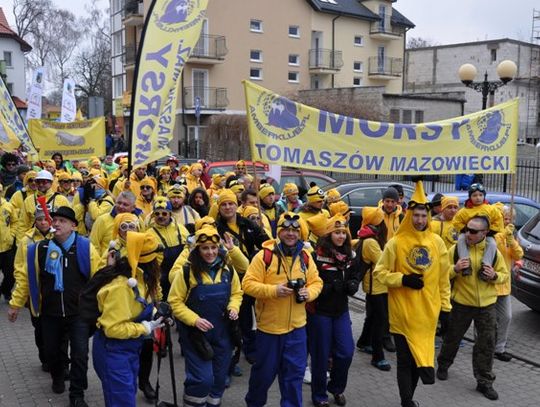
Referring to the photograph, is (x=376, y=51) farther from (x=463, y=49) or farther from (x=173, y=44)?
(x=173, y=44)

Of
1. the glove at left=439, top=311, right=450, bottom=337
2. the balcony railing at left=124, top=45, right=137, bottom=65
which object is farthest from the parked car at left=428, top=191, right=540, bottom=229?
the balcony railing at left=124, top=45, right=137, bottom=65

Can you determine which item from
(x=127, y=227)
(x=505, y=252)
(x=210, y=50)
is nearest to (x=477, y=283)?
(x=505, y=252)

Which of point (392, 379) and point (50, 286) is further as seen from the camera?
point (392, 379)

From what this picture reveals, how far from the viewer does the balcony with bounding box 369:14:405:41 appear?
151 feet

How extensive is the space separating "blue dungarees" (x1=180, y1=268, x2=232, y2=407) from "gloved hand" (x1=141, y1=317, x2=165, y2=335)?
0.25 meters

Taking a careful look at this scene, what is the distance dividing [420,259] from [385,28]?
44.6 meters

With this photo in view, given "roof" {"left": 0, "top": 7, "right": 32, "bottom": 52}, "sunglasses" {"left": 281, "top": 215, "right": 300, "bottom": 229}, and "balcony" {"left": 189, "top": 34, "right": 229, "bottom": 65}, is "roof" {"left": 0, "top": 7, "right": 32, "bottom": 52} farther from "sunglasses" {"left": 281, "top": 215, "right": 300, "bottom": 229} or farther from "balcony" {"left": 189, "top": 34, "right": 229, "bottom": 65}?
"sunglasses" {"left": 281, "top": 215, "right": 300, "bottom": 229}

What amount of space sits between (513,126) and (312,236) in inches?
94.5

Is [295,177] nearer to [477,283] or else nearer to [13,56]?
[477,283]

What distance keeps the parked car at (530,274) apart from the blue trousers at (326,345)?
3472 millimetres

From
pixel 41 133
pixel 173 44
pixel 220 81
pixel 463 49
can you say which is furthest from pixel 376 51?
pixel 173 44

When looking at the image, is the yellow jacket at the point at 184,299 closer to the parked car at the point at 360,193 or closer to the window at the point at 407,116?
the parked car at the point at 360,193

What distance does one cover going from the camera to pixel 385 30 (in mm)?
46500

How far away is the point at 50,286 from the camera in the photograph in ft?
17.7
